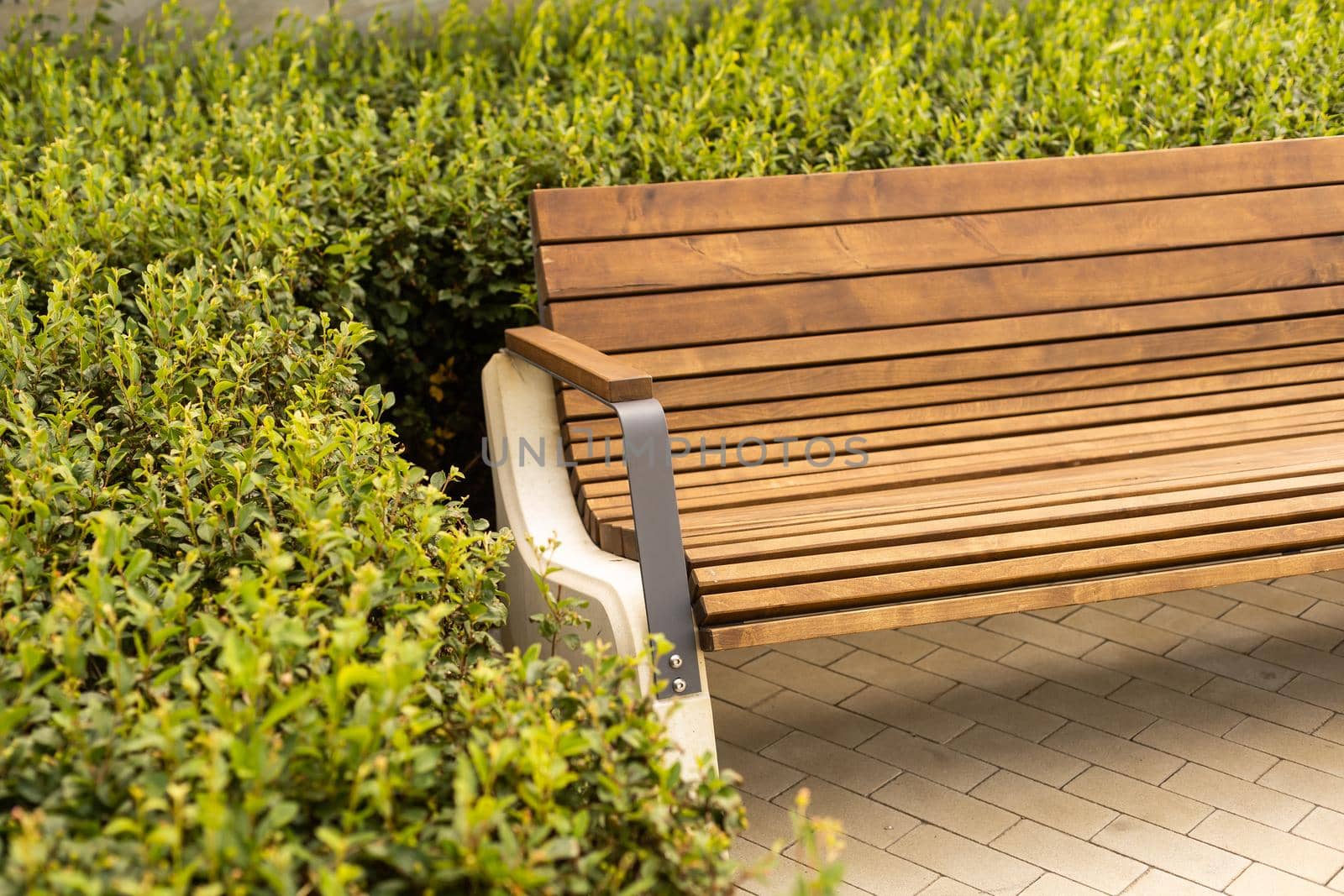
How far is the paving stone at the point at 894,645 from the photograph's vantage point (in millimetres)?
3568

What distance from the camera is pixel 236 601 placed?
1828 millimetres

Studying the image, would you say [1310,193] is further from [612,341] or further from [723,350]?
[612,341]

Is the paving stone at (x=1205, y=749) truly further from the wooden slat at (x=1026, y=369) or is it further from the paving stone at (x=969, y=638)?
the wooden slat at (x=1026, y=369)

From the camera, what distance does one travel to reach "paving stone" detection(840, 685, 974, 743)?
10.4 ft

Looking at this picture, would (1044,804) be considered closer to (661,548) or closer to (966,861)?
(966,861)

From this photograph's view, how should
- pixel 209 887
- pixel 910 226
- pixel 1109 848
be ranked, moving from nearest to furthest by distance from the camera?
pixel 209 887 → pixel 1109 848 → pixel 910 226

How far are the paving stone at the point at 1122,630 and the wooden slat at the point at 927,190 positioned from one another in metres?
1.11

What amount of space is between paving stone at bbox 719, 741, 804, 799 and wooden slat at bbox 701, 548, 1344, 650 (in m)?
0.54

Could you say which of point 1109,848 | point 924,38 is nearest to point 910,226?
point 1109,848

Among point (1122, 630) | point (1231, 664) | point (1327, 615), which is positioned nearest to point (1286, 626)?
point (1327, 615)

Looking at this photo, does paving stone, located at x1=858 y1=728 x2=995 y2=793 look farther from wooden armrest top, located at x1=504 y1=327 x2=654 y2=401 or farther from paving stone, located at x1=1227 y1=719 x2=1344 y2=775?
wooden armrest top, located at x1=504 y1=327 x2=654 y2=401

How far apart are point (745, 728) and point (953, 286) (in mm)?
1181

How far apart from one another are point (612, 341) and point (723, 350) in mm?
265

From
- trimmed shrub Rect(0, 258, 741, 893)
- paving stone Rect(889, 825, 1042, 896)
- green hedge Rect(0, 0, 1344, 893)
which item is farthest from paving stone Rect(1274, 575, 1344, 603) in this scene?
trimmed shrub Rect(0, 258, 741, 893)
